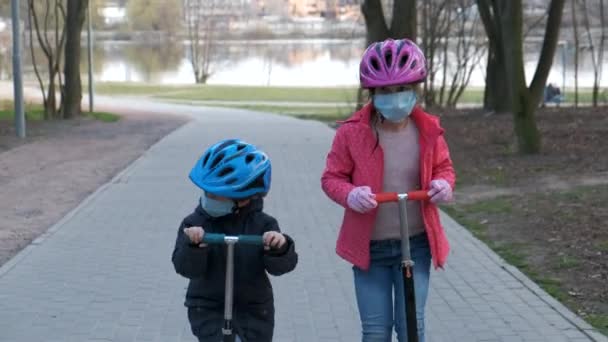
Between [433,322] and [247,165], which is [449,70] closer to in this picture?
[433,322]

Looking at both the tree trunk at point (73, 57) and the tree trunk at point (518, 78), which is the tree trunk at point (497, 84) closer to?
the tree trunk at point (518, 78)

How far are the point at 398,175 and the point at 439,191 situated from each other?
11.1 inches

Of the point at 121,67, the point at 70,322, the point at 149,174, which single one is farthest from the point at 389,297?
the point at 121,67

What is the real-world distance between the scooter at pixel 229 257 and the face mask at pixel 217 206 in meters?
0.17

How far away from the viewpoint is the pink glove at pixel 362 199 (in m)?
4.21

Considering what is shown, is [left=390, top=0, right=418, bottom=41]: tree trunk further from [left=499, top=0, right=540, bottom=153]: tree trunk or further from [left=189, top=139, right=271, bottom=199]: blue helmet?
[left=189, top=139, right=271, bottom=199]: blue helmet

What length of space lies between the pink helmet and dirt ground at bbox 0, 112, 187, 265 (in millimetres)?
5545

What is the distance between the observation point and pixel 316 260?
912 centimetres

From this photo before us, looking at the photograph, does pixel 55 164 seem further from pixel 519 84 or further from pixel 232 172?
pixel 232 172

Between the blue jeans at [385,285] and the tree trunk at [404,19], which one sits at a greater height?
the tree trunk at [404,19]

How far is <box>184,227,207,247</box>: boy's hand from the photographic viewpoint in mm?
3957

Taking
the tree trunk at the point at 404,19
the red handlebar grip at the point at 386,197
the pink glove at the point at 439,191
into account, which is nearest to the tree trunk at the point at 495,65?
the tree trunk at the point at 404,19

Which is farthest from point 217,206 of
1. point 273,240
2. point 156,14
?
point 156,14

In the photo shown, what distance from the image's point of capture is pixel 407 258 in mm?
4316
